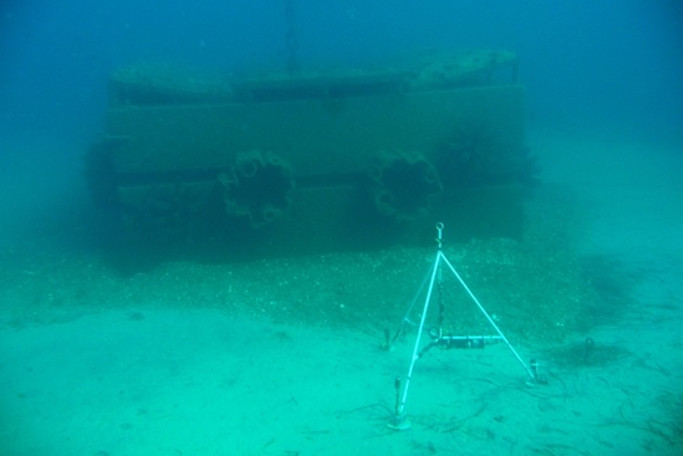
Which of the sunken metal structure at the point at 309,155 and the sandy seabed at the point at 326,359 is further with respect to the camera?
the sunken metal structure at the point at 309,155

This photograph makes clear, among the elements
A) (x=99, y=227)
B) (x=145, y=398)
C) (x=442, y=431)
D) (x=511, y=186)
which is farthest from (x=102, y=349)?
(x=511, y=186)

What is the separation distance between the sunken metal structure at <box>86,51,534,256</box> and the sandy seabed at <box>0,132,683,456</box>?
2.37 feet

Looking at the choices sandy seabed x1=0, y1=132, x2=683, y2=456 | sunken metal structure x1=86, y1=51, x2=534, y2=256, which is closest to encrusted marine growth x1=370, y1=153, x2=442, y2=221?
sunken metal structure x1=86, y1=51, x2=534, y2=256

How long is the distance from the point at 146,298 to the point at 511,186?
734cm

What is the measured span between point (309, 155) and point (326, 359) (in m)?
4.22

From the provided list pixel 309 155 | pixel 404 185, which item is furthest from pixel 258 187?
pixel 404 185

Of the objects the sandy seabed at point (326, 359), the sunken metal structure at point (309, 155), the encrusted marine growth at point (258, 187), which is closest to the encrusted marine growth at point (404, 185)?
the sunken metal structure at point (309, 155)

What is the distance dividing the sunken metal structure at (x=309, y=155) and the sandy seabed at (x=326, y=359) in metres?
0.72

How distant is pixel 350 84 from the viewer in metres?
9.02

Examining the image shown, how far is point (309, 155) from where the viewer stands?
919cm

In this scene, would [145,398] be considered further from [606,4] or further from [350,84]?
[606,4]

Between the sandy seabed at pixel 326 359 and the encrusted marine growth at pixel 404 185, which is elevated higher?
the encrusted marine growth at pixel 404 185

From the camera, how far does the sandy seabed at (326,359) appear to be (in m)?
4.88

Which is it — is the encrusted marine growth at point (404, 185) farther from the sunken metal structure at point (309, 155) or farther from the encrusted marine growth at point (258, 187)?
the encrusted marine growth at point (258, 187)
